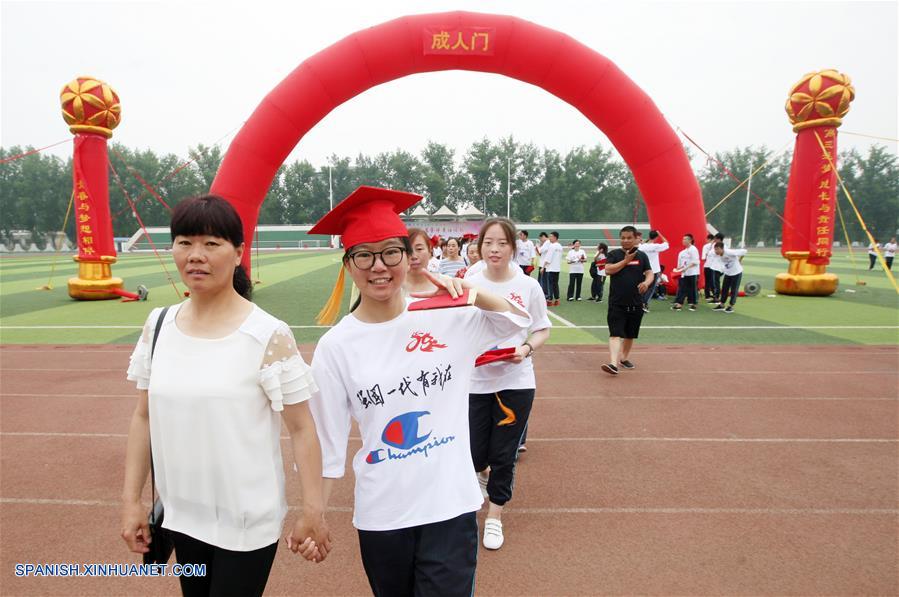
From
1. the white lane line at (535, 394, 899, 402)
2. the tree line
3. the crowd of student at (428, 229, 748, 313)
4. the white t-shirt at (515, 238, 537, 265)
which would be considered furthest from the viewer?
the tree line

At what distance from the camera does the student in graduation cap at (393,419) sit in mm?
1486

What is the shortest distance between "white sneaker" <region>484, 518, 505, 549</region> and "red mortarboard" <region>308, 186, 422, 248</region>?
1976 mm

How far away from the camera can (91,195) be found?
37.8 feet

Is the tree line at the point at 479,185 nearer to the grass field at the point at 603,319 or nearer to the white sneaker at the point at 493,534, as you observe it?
the grass field at the point at 603,319

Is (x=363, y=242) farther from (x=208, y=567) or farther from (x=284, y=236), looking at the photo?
(x=284, y=236)

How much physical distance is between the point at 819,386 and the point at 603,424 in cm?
300

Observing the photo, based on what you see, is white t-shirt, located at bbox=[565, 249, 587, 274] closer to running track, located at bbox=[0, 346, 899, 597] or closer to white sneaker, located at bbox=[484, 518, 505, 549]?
running track, located at bbox=[0, 346, 899, 597]

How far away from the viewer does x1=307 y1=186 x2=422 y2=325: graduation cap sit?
146 cm

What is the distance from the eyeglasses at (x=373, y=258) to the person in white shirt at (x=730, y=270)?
10338mm

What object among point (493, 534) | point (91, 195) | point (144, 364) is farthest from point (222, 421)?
point (91, 195)

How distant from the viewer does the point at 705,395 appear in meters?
5.25

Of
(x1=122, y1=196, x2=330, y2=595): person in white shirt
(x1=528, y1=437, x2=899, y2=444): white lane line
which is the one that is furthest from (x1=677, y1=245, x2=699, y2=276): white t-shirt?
(x1=122, y1=196, x2=330, y2=595): person in white shirt

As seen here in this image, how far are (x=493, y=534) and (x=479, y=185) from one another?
2363 inches

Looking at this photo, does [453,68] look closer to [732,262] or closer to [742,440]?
[732,262]
